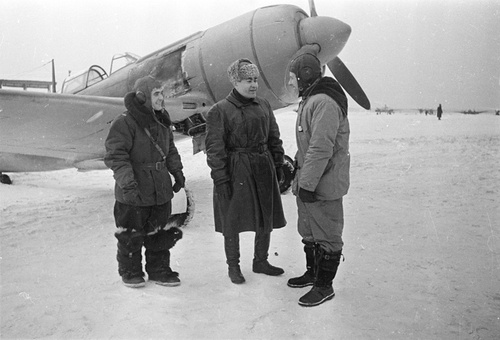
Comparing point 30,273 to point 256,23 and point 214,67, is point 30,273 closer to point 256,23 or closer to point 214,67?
point 214,67

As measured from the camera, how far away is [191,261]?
11.3ft

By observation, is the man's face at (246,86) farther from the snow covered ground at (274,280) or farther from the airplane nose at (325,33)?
the airplane nose at (325,33)

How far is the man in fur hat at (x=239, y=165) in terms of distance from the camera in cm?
291

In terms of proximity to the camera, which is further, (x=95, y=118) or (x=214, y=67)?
(x=214, y=67)

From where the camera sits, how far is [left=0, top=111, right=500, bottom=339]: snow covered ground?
2.27 m

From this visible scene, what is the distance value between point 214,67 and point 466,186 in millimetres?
4147

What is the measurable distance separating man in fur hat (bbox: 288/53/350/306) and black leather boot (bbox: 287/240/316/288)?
102 millimetres

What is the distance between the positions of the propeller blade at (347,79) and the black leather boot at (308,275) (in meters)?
3.49

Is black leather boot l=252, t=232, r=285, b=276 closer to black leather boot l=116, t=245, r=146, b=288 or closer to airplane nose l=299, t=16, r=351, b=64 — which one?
black leather boot l=116, t=245, r=146, b=288

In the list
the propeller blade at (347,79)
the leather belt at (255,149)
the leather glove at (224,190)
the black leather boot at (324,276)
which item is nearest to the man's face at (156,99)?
the leather belt at (255,149)

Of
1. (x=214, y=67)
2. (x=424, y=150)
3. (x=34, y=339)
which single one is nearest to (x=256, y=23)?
(x=214, y=67)

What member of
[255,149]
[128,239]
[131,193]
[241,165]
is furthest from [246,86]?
[128,239]

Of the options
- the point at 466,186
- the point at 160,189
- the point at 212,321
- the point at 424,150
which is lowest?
the point at 424,150

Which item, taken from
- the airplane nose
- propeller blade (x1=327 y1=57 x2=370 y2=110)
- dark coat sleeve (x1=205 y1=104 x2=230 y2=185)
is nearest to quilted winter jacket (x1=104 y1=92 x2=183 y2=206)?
dark coat sleeve (x1=205 y1=104 x2=230 y2=185)
